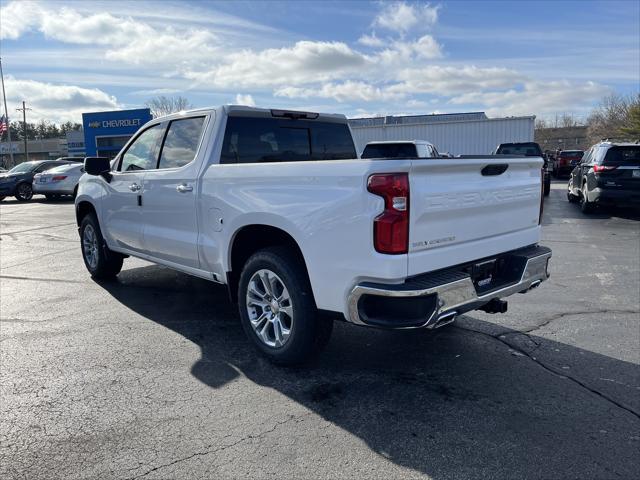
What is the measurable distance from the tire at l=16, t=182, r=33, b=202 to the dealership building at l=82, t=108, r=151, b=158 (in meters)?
7.87

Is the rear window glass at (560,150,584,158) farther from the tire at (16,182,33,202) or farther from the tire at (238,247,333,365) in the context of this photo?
the tire at (238,247,333,365)

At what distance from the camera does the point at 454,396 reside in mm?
3602

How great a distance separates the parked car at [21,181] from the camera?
66.8 ft

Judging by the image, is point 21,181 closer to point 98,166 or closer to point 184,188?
point 98,166

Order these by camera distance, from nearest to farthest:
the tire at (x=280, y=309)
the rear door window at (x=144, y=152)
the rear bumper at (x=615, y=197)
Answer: the tire at (x=280, y=309) → the rear door window at (x=144, y=152) → the rear bumper at (x=615, y=197)

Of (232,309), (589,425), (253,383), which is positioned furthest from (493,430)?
(232,309)

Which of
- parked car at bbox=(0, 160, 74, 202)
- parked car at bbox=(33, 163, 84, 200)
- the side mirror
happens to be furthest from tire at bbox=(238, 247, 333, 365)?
parked car at bbox=(0, 160, 74, 202)

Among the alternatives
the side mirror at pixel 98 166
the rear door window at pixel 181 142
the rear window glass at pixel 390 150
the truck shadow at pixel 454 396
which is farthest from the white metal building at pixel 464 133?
the truck shadow at pixel 454 396

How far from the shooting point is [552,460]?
2842 mm

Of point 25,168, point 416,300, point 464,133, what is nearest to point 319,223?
point 416,300

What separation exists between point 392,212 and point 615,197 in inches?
457

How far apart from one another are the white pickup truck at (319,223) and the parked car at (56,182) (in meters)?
15.8

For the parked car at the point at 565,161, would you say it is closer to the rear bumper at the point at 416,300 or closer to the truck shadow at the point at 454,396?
the truck shadow at the point at 454,396

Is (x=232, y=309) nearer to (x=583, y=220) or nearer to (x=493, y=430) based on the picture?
(x=493, y=430)
